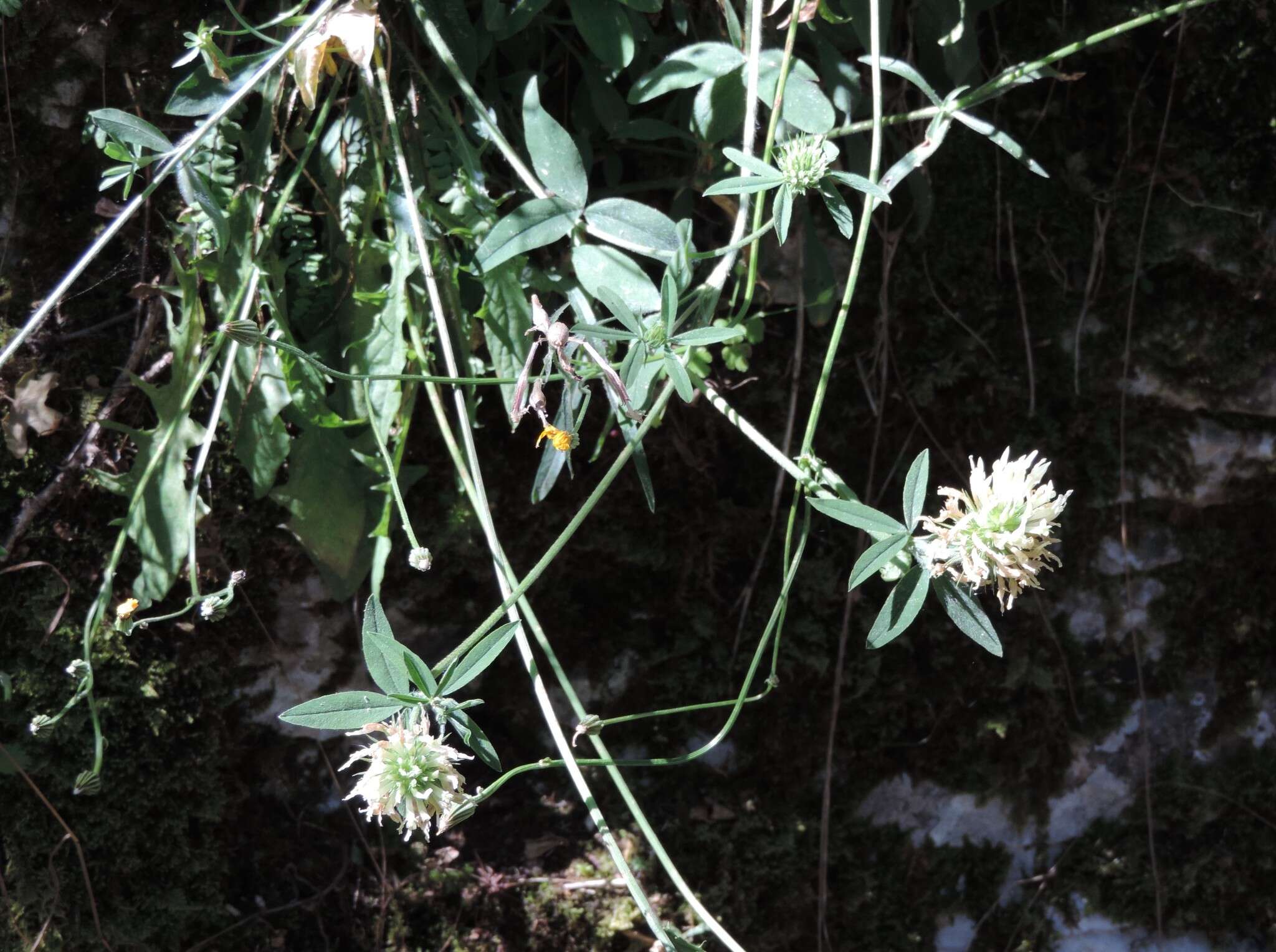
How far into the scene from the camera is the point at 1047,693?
1.82 m

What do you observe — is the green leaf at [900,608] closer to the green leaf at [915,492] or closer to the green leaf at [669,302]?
the green leaf at [915,492]

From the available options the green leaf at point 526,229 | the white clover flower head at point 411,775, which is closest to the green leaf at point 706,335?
the green leaf at point 526,229

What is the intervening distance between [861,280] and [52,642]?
1.32 metres

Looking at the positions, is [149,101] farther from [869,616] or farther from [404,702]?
[869,616]

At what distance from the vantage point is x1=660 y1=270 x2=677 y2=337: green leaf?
1021mm

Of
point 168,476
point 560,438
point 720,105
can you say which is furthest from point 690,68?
point 168,476

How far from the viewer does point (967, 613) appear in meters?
1.00

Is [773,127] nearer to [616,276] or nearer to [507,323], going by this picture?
[616,276]

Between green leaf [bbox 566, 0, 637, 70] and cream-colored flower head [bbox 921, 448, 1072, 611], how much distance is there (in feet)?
2.16

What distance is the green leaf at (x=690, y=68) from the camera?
1219mm

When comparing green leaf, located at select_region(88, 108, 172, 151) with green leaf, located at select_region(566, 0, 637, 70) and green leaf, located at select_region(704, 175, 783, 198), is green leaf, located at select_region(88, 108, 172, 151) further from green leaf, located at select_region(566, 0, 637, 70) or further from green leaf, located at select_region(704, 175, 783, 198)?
green leaf, located at select_region(704, 175, 783, 198)

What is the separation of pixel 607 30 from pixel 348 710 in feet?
2.76

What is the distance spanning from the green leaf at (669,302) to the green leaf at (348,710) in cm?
46

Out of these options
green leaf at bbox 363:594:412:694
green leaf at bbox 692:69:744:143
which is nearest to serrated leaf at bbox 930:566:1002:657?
green leaf at bbox 363:594:412:694
